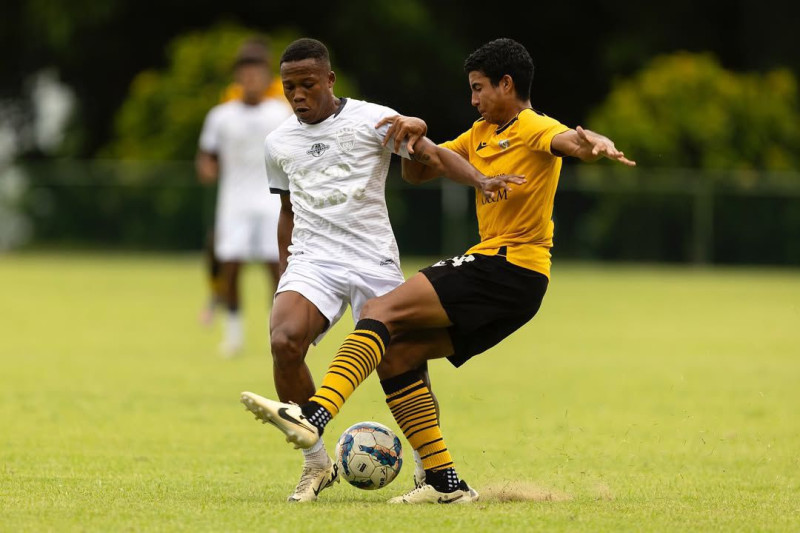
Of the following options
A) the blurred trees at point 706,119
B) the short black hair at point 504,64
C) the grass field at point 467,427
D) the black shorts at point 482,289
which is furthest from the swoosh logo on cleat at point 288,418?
the blurred trees at point 706,119

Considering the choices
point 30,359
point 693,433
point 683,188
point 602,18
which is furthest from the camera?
point 602,18

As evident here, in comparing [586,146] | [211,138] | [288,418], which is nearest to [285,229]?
[288,418]

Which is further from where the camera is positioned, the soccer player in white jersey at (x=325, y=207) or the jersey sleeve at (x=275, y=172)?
the jersey sleeve at (x=275, y=172)

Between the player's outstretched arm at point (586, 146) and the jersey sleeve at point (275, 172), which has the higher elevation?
the player's outstretched arm at point (586, 146)

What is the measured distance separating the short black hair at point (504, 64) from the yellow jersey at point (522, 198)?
6.0 inches

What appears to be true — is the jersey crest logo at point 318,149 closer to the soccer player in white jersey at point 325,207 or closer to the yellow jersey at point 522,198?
the soccer player in white jersey at point 325,207

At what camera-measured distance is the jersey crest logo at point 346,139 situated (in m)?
6.46

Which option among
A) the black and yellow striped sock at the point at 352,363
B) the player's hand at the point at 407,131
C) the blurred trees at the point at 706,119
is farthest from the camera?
the blurred trees at the point at 706,119

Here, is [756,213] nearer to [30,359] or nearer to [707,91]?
[707,91]

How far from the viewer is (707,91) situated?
30047 millimetres

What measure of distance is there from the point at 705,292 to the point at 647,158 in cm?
831

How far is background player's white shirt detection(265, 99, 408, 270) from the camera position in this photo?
6402 millimetres

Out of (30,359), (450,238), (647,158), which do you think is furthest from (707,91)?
(30,359)

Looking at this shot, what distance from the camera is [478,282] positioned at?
6121 mm
